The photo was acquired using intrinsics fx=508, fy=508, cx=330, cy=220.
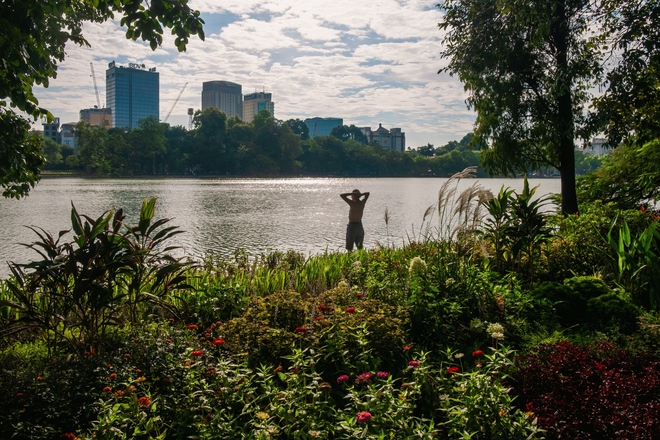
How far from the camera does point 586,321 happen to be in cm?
486

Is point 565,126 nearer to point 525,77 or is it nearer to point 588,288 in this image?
point 525,77

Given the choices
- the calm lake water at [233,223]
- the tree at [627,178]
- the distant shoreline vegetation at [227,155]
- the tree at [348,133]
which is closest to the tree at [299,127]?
the distant shoreline vegetation at [227,155]

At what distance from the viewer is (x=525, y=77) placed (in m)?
12.2

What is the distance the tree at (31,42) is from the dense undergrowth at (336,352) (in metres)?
1.40

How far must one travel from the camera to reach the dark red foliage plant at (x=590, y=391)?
2.65 m

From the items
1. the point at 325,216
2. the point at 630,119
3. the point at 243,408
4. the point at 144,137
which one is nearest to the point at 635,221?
the point at 630,119

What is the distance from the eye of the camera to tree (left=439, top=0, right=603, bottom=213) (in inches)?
444

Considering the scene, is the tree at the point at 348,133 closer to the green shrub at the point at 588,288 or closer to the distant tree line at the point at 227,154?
the distant tree line at the point at 227,154

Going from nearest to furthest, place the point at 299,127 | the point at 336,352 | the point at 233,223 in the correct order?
the point at 336,352
the point at 233,223
the point at 299,127

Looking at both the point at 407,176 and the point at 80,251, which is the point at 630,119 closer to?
the point at 80,251

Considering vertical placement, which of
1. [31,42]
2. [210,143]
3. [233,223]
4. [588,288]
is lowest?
[233,223]

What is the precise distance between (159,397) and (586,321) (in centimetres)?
395

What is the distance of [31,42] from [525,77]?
35.3 feet

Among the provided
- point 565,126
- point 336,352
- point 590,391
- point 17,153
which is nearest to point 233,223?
point 565,126
